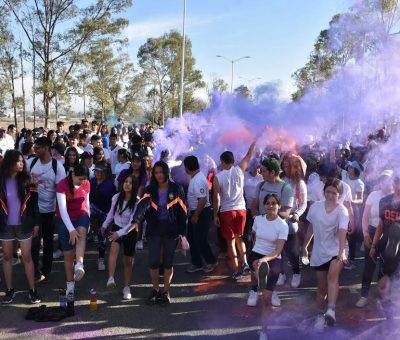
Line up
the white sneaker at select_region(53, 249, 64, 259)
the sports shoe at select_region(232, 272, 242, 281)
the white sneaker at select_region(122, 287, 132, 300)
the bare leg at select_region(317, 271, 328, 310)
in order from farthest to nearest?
1. the white sneaker at select_region(53, 249, 64, 259)
2. the sports shoe at select_region(232, 272, 242, 281)
3. the white sneaker at select_region(122, 287, 132, 300)
4. the bare leg at select_region(317, 271, 328, 310)

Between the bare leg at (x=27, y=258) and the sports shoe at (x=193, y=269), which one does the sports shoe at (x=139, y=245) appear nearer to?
the sports shoe at (x=193, y=269)

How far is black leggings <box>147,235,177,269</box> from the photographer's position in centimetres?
473

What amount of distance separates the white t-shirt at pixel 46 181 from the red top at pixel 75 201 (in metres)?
0.53

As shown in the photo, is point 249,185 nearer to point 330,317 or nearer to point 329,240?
point 329,240

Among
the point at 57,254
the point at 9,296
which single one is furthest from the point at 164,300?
the point at 57,254

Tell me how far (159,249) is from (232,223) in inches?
49.4

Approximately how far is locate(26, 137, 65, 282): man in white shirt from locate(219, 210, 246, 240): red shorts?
2208 millimetres

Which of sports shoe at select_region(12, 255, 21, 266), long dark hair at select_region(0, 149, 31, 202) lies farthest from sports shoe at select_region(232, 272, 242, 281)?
sports shoe at select_region(12, 255, 21, 266)

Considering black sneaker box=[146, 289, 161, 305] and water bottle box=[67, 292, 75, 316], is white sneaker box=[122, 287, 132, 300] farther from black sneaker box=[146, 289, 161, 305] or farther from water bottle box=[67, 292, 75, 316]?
water bottle box=[67, 292, 75, 316]

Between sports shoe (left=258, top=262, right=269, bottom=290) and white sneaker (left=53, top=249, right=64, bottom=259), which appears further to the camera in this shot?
white sneaker (left=53, top=249, right=64, bottom=259)

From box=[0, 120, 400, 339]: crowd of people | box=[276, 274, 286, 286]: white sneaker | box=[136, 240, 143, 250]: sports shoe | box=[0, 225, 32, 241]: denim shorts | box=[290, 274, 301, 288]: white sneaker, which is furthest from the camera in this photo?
box=[136, 240, 143, 250]: sports shoe

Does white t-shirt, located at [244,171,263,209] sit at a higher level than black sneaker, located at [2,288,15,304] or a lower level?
higher

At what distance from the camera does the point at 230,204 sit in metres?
5.58

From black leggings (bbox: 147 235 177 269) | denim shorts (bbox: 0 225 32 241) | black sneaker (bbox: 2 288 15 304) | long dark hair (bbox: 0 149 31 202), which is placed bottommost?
black sneaker (bbox: 2 288 15 304)
